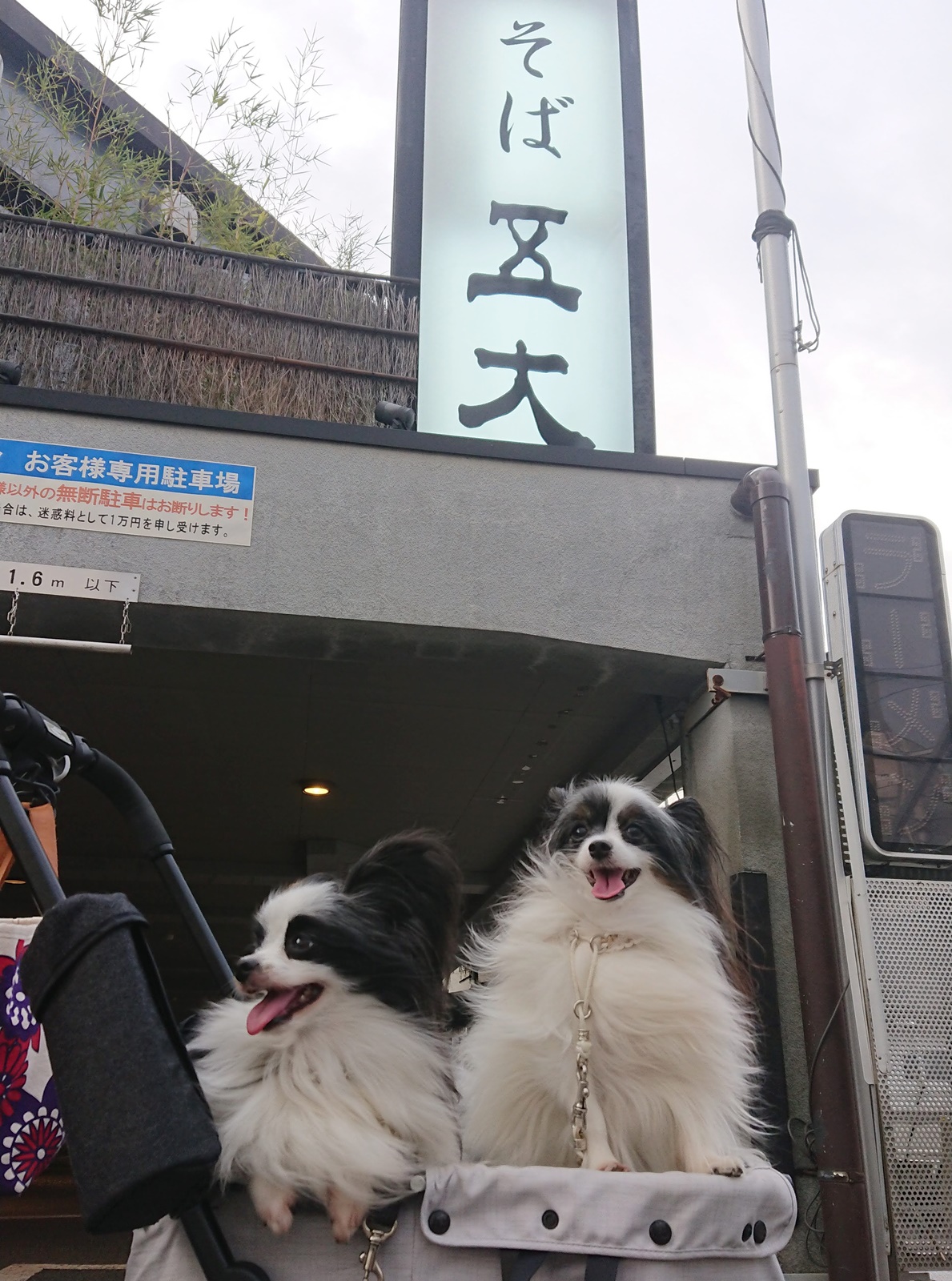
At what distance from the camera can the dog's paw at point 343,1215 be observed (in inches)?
41.7

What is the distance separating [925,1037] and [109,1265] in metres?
3.83

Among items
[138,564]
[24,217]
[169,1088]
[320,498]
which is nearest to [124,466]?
[138,564]

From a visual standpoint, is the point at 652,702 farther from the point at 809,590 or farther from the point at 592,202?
the point at 592,202

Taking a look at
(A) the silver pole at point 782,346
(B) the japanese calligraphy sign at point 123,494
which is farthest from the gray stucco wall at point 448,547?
(A) the silver pole at point 782,346

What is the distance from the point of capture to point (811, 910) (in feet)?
10.6

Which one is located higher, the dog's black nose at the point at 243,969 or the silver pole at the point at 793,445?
the silver pole at the point at 793,445

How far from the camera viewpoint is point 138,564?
11.7ft

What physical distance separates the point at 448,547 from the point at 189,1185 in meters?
3.11

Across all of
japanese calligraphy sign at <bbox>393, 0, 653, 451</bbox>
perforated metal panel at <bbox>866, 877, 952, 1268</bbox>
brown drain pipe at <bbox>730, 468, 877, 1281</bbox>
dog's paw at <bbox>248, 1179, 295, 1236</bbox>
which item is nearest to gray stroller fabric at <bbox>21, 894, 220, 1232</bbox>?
dog's paw at <bbox>248, 1179, 295, 1236</bbox>

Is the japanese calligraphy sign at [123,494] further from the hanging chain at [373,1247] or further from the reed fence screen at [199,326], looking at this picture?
the hanging chain at [373,1247]

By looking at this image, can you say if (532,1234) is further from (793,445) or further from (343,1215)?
(793,445)

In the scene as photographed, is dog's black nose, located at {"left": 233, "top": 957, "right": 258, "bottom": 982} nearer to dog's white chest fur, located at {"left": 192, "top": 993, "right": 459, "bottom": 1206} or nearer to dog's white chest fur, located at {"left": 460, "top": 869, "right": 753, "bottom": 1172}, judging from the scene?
dog's white chest fur, located at {"left": 192, "top": 993, "right": 459, "bottom": 1206}

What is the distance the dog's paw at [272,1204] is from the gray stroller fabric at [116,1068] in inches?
10.0

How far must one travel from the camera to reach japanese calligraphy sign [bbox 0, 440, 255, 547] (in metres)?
3.57
